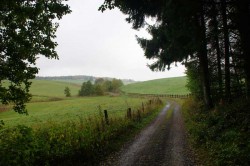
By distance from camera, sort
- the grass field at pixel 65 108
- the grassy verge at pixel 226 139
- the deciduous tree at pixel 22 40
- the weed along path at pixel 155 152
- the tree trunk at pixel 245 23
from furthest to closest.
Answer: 1. the grass field at pixel 65 108
2. the tree trunk at pixel 245 23
3. the weed along path at pixel 155 152
4. the grassy verge at pixel 226 139
5. the deciduous tree at pixel 22 40

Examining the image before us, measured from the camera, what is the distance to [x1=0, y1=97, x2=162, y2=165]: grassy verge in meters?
8.31

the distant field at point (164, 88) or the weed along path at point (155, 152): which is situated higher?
the distant field at point (164, 88)

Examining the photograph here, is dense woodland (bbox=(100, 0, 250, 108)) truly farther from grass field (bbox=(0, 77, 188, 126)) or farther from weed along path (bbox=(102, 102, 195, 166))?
grass field (bbox=(0, 77, 188, 126))

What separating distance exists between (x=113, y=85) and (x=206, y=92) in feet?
379

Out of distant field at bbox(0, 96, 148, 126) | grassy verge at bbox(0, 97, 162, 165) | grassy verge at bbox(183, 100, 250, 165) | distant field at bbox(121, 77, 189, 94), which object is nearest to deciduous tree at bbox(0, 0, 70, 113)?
grassy verge at bbox(0, 97, 162, 165)

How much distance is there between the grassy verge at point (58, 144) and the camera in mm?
8312

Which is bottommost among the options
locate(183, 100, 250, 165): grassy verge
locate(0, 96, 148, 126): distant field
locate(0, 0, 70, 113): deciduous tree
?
locate(0, 96, 148, 126): distant field

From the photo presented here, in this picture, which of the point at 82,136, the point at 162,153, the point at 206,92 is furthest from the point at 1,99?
the point at 206,92

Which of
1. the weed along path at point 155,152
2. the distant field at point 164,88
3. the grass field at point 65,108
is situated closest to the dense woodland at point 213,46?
the weed along path at point 155,152

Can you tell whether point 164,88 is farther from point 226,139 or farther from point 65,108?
point 226,139

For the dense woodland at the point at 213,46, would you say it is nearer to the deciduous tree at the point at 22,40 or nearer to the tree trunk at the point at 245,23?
the tree trunk at the point at 245,23

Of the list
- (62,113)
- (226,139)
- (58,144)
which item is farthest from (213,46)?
(62,113)

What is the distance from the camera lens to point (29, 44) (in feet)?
28.4

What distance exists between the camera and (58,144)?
10.5 metres
